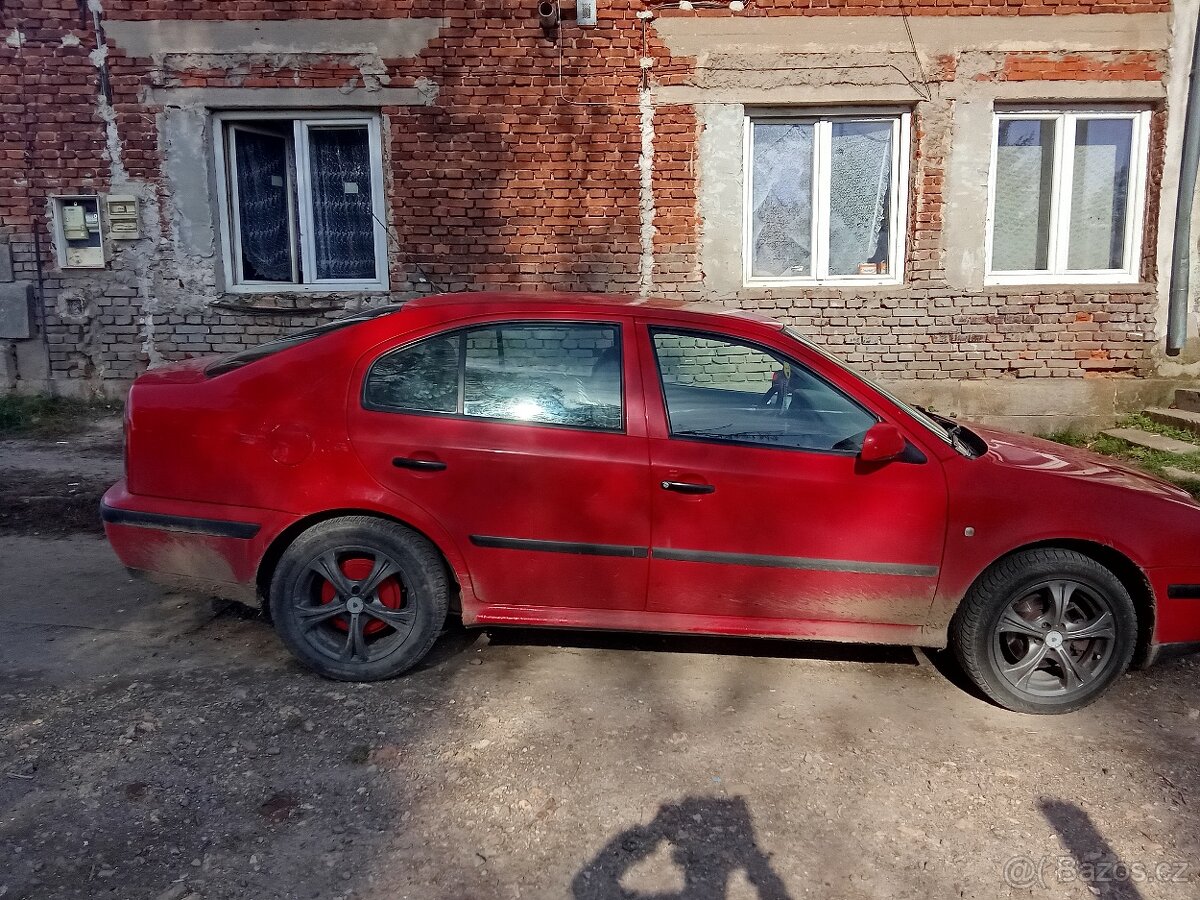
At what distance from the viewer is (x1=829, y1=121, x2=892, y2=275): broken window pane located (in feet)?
26.4

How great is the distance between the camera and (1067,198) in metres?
8.12

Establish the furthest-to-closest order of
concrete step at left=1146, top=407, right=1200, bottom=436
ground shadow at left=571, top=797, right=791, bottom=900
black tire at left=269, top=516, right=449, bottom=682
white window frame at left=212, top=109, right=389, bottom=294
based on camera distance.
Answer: white window frame at left=212, top=109, right=389, bottom=294, concrete step at left=1146, top=407, right=1200, bottom=436, black tire at left=269, top=516, right=449, bottom=682, ground shadow at left=571, top=797, right=791, bottom=900

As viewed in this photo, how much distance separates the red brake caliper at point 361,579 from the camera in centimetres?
355

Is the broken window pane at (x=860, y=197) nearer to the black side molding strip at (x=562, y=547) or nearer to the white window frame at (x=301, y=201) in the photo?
the white window frame at (x=301, y=201)

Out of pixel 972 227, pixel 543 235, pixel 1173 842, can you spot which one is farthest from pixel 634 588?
pixel 972 227

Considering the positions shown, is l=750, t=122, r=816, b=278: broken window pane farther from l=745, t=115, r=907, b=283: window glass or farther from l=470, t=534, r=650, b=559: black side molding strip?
l=470, t=534, r=650, b=559: black side molding strip

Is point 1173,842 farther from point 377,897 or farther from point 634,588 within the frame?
point 377,897

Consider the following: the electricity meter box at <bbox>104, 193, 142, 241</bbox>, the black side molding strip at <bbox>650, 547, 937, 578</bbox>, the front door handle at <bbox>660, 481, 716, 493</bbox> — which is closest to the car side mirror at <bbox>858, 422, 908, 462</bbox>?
the black side molding strip at <bbox>650, 547, 937, 578</bbox>

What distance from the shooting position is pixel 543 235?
26.1 ft

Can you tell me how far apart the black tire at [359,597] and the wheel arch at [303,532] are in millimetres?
25

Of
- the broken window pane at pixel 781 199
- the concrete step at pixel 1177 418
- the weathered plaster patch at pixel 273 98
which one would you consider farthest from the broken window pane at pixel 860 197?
the weathered plaster patch at pixel 273 98

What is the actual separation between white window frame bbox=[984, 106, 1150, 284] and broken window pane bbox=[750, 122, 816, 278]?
1.63 metres

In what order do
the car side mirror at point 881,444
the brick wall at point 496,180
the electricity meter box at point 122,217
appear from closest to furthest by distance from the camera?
the car side mirror at point 881,444 → the brick wall at point 496,180 → the electricity meter box at point 122,217

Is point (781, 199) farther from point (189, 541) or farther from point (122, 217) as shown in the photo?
point (189, 541)
